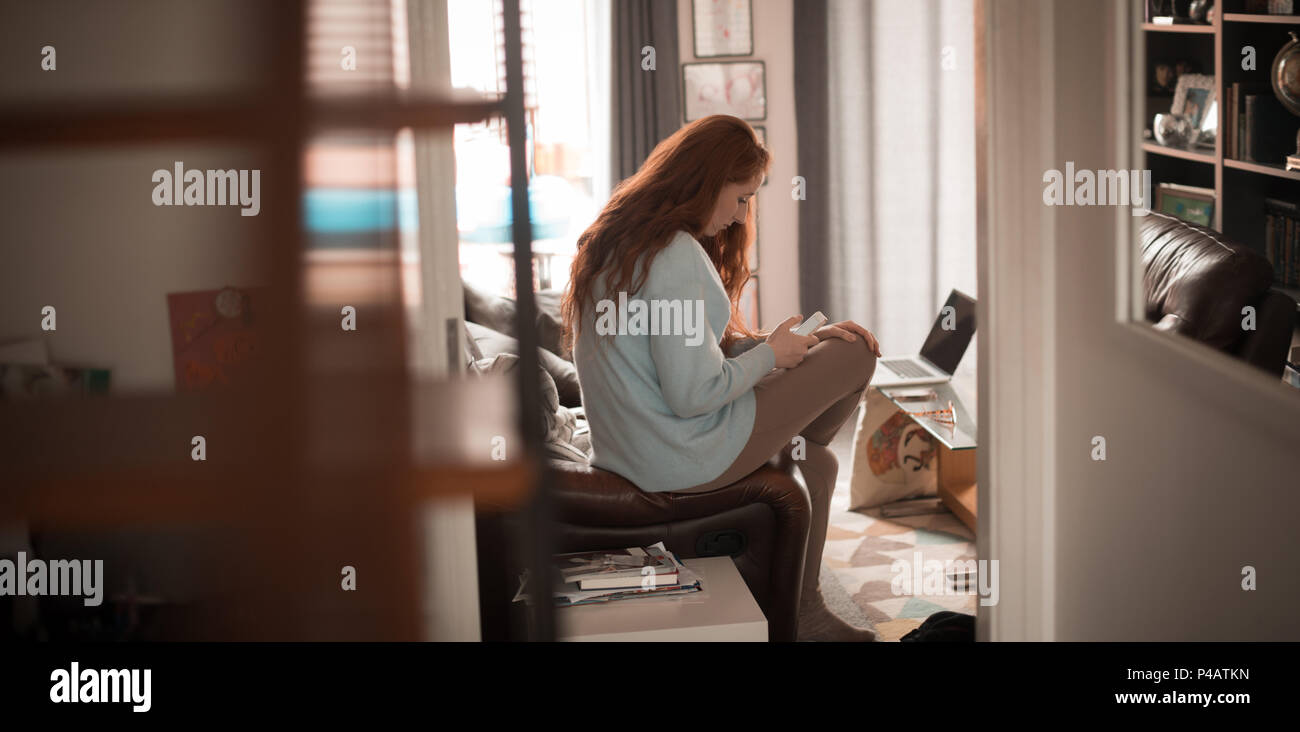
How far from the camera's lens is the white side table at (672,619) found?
6.07ft

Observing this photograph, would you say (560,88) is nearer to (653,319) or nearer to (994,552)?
(653,319)

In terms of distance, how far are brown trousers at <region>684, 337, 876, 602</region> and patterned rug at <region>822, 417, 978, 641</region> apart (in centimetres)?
22

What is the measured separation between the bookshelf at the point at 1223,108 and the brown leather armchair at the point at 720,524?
97 centimetres

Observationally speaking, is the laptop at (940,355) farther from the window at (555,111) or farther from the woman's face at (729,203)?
the window at (555,111)

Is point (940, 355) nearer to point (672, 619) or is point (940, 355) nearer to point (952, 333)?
point (952, 333)

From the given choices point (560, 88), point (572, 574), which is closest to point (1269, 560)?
point (572, 574)

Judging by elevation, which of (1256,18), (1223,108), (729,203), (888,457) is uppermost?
(1256,18)

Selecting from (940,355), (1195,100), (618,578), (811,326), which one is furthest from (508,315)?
(1195,100)

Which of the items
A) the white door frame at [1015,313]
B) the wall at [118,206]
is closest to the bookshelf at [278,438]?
the wall at [118,206]

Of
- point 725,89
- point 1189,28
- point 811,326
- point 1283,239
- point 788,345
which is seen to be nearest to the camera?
point 1283,239

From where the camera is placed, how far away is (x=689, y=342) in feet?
7.12

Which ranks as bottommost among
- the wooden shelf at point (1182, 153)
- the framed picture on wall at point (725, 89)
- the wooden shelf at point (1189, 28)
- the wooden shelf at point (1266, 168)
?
the wooden shelf at point (1266, 168)

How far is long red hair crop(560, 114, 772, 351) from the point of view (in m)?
2.21

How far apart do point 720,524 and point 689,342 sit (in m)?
0.40
